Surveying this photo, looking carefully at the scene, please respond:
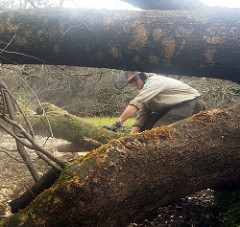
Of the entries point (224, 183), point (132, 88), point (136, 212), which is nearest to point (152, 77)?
point (224, 183)

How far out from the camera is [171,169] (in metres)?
2.38

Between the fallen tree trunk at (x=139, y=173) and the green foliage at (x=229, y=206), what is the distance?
703mm

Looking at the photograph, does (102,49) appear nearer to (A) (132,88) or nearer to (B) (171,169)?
Result: (B) (171,169)

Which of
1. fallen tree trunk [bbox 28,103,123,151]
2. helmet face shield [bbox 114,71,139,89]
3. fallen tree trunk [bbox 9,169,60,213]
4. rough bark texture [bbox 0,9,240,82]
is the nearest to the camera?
rough bark texture [bbox 0,9,240,82]

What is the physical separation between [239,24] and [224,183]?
139cm

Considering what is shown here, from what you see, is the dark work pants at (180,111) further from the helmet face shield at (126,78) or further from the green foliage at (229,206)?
the green foliage at (229,206)

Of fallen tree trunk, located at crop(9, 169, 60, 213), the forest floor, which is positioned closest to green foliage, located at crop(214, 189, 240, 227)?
the forest floor

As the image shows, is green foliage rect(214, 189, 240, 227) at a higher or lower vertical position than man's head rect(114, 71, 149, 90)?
lower

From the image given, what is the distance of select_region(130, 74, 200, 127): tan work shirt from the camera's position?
4227mm

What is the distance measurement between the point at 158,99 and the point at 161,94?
0.27 ft

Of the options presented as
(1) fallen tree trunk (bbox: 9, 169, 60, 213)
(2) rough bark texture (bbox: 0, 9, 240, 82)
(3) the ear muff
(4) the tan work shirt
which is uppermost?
(2) rough bark texture (bbox: 0, 9, 240, 82)

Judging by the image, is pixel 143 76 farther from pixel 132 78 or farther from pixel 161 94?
pixel 161 94

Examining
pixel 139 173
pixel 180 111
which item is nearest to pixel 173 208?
pixel 180 111

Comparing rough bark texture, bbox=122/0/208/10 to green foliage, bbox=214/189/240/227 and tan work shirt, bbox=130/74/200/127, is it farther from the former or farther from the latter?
green foliage, bbox=214/189/240/227
